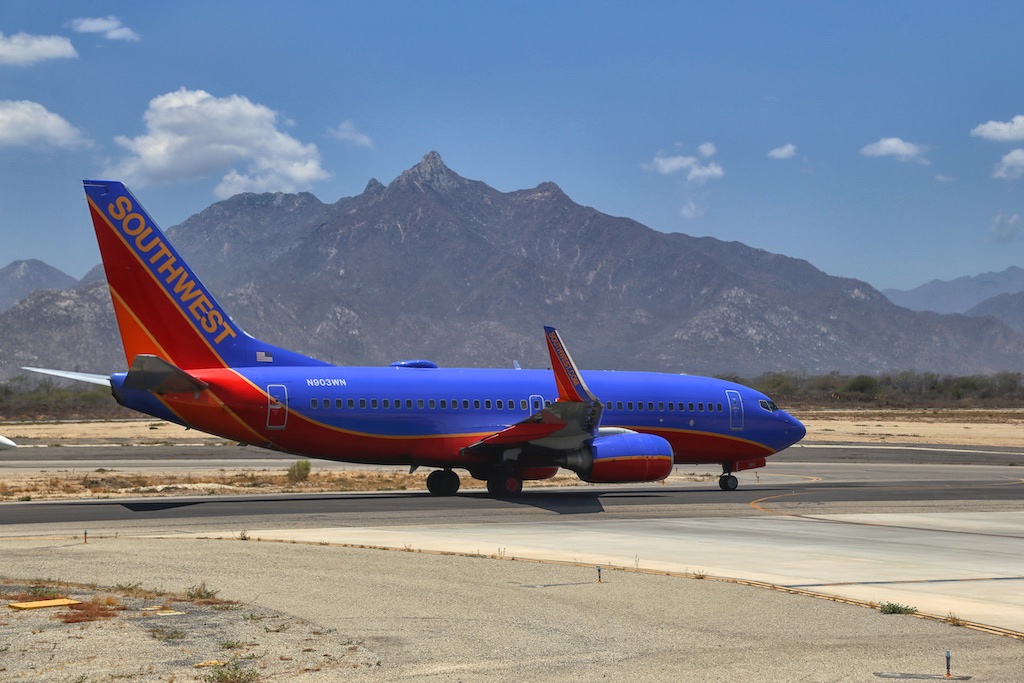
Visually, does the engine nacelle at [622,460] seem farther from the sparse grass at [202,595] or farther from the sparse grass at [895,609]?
the sparse grass at [202,595]

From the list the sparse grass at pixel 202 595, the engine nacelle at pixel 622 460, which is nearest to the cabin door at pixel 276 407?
the engine nacelle at pixel 622 460

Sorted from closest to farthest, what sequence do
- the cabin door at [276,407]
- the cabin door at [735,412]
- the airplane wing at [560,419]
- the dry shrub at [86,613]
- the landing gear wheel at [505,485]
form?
the dry shrub at [86,613]
the airplane wing at [560,419]
the cabin door at [276,407]
the landing gear wheel at [505,485]
the cabin door at [735,412]

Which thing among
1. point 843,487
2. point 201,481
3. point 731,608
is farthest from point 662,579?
point 201,481

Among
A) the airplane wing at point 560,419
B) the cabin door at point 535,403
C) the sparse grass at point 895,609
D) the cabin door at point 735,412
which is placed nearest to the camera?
the sparse grass at point 895,609

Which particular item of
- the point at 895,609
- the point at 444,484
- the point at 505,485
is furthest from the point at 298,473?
the point at 895,609

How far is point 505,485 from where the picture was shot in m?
32.7

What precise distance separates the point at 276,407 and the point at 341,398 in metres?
1.84

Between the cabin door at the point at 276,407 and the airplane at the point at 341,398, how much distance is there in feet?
0.11

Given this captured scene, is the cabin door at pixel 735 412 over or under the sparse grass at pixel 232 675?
over

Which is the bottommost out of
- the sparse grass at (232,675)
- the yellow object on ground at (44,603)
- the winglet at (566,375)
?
the sparse grass at (232,675)

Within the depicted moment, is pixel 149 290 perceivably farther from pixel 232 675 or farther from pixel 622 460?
pixel 232 675

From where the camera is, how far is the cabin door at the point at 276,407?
30.2 m

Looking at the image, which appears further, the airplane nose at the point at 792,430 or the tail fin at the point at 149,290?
the airplane nose at the point at 792,430

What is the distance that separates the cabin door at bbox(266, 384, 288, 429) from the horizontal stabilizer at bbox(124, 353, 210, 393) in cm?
208
